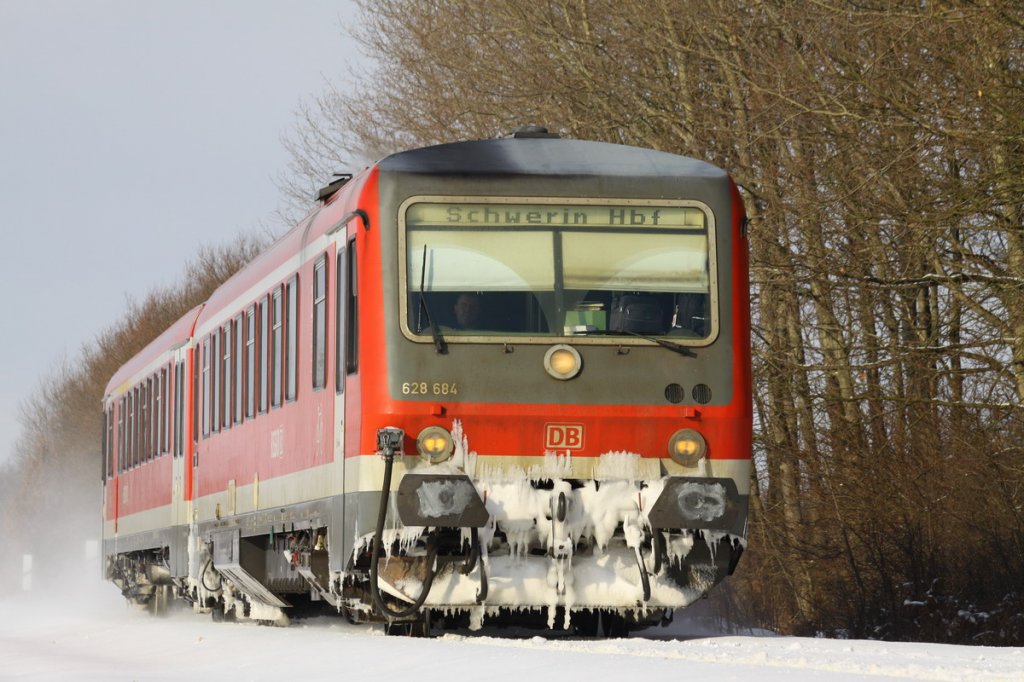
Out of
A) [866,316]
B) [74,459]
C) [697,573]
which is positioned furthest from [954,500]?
[74,459]

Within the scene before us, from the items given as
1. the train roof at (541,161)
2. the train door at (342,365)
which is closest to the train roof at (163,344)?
the train door at (342,365)

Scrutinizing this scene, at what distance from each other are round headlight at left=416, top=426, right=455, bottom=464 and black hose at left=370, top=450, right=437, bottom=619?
24cm

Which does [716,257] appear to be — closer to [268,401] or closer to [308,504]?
[308,504]

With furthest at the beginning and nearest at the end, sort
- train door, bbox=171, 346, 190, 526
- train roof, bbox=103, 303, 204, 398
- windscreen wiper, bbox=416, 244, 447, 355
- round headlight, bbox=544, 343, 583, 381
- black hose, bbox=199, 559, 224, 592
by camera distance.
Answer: train roof, bbox=103, 303, 204, 398
train door, bbox=171, 346, 190, 526
black hose, bbox=199, 559, 224, 592
round headlight, bbox=544, 343, 583, 381
windscreen wiper, bbox=416, 244, 447, 355

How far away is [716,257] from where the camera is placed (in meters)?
12.2

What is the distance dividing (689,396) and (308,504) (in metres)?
2.85

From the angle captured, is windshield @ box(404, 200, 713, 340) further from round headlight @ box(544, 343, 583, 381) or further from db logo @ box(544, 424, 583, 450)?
db logo @ box(544, 424, 583, 450)

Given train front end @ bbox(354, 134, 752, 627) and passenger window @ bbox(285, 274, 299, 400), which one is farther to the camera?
passenger window @ bbox(285, 274, 299, 400)

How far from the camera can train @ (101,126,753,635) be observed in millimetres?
11672

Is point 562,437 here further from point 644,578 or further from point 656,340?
point 644,578

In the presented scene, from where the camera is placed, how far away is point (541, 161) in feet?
40.2

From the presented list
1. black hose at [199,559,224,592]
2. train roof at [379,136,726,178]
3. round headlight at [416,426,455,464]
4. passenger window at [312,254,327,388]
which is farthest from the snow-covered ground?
black hose at [199,559,224,592]

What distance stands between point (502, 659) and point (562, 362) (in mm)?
2894

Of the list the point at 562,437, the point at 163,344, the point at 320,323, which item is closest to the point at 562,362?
the point at 562,437
